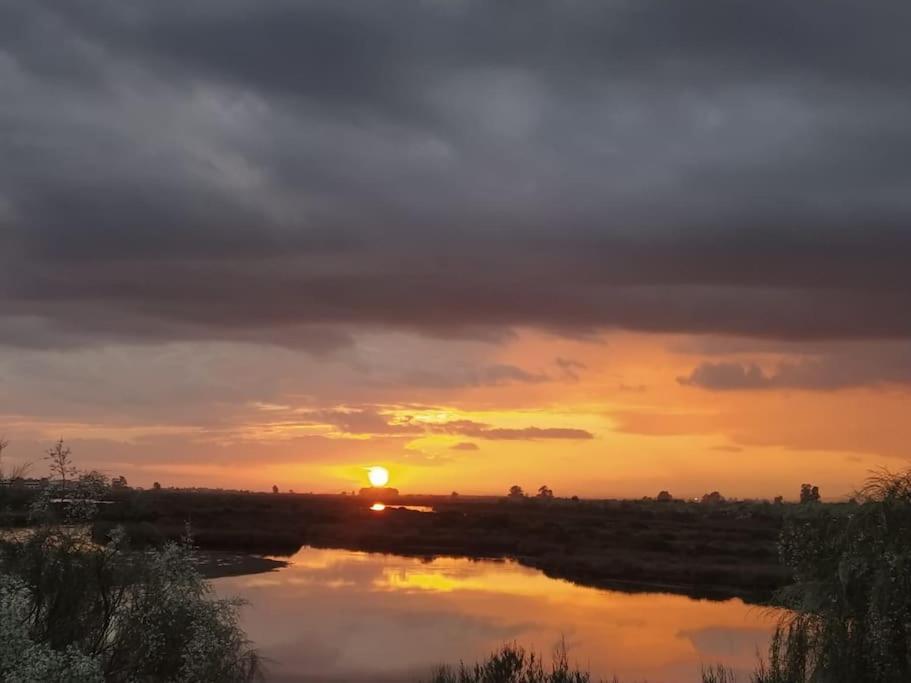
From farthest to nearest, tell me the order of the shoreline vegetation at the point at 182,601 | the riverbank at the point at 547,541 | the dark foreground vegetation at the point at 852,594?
the riverbank at the point at 547,541 < the dark foreground vegetation at the point at 852,594 < the shoreline vegetation at the point at 182,601

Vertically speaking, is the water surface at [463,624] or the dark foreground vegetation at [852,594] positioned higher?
the dark foreground vegetation at [852,594]

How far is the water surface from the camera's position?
36656 mm

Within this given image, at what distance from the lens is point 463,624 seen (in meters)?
45.2

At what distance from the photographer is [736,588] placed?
58.1m

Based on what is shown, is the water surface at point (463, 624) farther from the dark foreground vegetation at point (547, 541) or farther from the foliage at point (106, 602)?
the foliage at point (106, 602)

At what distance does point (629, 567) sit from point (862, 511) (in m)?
45.2

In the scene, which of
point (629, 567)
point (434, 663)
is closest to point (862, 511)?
point (434, 663)

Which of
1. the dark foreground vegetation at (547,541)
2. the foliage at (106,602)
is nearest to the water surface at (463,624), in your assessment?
the dark foreground vegetation at (547,541)

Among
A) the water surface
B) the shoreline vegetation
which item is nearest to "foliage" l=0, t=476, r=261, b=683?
the shoreline vegetation

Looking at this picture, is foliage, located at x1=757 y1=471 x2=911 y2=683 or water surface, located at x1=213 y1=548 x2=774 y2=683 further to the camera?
water surface, located at x1=213 y1=548 x2=774 y2=683

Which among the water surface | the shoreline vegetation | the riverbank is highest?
the shoreline vegetation

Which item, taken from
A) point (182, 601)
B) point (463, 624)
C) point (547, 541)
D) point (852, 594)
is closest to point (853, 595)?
point (852, 594)

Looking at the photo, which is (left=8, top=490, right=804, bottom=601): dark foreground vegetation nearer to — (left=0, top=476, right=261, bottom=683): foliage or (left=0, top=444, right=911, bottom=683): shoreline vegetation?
(left=0, top=444, right=911, bottom=683): shoreline vegetation

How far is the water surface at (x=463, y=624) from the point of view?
120 ft
